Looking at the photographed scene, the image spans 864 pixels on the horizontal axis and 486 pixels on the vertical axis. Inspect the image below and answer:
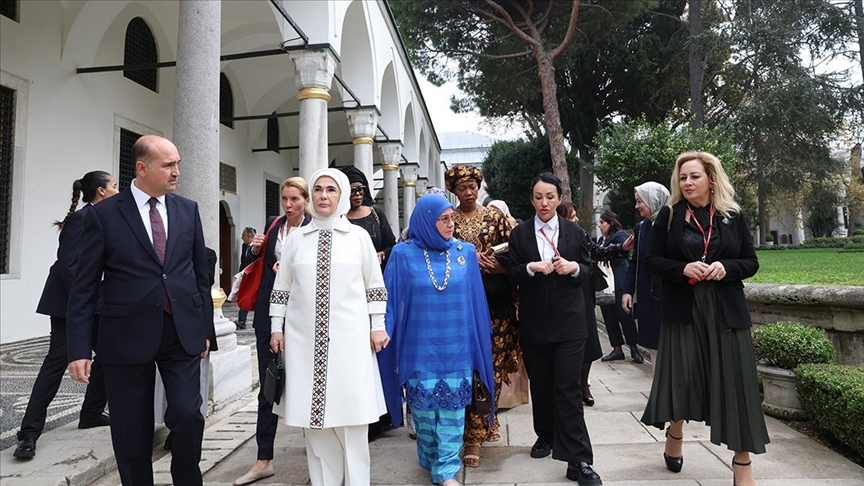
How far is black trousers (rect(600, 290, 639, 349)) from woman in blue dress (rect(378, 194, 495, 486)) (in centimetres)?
387

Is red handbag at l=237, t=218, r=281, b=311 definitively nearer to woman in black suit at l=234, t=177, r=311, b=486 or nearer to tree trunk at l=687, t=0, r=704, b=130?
woman in black suit at l=234, t=177, r=311, b=486

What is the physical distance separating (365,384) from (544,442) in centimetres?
149

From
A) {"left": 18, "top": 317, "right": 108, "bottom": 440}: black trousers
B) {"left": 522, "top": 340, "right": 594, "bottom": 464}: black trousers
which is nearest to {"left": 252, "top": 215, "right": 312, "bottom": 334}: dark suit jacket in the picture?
{"left": 18, "top": 317, "right": 108, "bottom": 440}: black trousers

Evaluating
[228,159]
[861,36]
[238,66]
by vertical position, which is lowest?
[228,159]

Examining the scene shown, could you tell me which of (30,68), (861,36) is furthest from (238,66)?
(861,36)

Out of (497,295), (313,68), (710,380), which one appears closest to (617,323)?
(497,295)

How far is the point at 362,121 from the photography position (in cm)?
1291

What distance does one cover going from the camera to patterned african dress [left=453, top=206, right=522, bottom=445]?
3.76m

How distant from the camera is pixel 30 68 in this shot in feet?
26.6

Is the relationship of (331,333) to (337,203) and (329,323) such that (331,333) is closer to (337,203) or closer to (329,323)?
(329,323)

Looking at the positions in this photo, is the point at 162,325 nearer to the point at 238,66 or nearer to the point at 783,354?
the point at 783,354

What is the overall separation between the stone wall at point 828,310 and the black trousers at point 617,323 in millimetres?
1804

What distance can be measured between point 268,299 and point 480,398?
1467 mm

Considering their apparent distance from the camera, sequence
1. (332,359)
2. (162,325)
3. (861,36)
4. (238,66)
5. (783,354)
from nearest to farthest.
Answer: (162,325), (332,359), (783,354), (238,66), (861,36)
